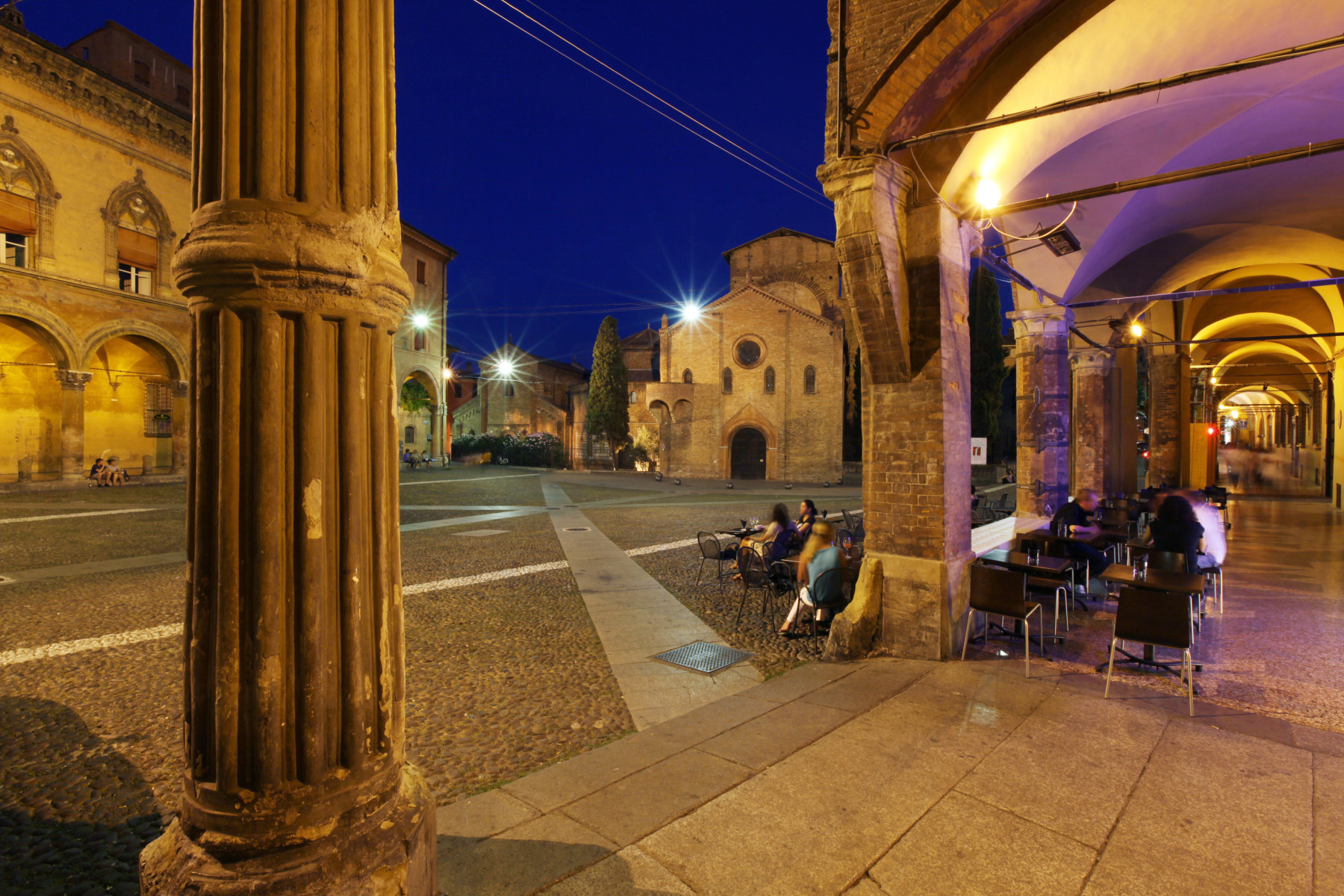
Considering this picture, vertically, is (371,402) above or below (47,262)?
→ below

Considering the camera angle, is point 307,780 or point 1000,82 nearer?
point 307,780

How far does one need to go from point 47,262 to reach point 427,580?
19.0m

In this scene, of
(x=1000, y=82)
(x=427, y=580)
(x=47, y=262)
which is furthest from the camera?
(x=47, y=262)

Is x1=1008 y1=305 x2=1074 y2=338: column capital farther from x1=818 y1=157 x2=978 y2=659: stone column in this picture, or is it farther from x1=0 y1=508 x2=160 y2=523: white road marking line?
x1=0 y1=508 x2=160 y2=523: white road marking line

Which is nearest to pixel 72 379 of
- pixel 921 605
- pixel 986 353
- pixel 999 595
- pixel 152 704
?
pixel 152 704

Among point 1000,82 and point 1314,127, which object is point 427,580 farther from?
point 1314,127

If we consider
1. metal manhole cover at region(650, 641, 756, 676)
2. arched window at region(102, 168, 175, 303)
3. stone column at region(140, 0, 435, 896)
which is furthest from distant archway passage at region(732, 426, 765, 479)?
stone column at region(140, 0, 435, 896)

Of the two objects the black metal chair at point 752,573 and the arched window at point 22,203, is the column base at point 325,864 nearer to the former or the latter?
the black metal chair at point 752,573

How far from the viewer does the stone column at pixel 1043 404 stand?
9.66 m

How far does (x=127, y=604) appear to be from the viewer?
6832 mm

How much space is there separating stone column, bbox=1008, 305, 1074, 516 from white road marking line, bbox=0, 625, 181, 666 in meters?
10.9

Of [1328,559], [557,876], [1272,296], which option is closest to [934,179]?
[557,876]

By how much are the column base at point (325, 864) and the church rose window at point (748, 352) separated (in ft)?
99.9

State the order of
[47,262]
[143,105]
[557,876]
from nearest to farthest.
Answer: [557,876]
[47,262]
[143,105]
